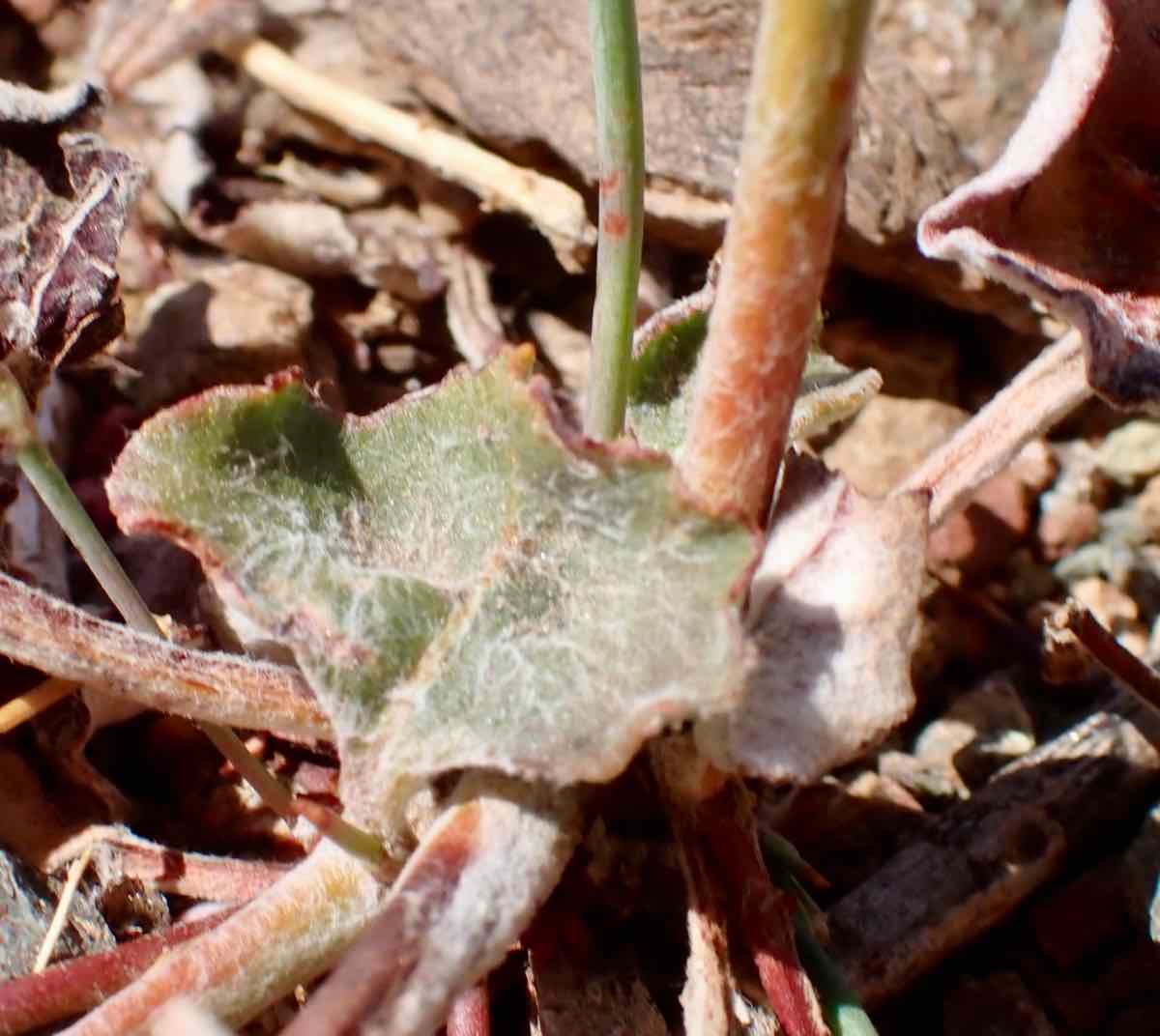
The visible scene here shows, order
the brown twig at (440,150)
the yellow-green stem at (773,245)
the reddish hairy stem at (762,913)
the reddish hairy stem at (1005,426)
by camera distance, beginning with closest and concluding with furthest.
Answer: the yellow-green stem at (773,245), the reddish hairy stem at (762,913), the reddish hairy stem at (1005,426), the brown twig at (440,150)

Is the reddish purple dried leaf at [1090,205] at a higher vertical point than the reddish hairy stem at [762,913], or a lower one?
higher

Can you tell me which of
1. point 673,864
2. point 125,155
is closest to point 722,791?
point 673,864

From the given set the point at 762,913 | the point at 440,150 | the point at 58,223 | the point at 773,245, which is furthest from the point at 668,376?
the point at 440,150

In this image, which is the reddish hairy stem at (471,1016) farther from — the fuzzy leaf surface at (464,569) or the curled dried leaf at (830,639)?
the curled dried leaf at (830,639)

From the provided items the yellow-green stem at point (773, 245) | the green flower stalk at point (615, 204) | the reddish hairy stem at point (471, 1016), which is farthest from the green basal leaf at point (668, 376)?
the reddish hairy stem at point (471, 1016)

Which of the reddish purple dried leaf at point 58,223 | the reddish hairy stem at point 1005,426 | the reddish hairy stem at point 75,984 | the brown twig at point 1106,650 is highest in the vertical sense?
the reddish purple dried leaf at point 58,223

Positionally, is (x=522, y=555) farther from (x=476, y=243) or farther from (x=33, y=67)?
(x=33, y=67)

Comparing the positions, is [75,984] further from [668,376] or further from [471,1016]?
[668,376]
